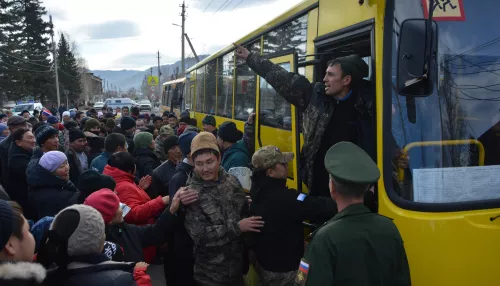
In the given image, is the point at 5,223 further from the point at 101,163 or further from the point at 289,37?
the point at 289,37

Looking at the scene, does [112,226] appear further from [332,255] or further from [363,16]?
[363,16]

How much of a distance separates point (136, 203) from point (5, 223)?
6.86 feet

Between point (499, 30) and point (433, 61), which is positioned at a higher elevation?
point (499, 30)

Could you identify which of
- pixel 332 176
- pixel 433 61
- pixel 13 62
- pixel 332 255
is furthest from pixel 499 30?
pixel 13 62

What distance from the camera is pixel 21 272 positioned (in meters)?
1.61

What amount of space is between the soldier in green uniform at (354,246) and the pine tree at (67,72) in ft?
Result: 197

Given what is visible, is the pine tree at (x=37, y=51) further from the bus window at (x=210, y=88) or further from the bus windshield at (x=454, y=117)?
the bus windshield at (x=454, y=117)

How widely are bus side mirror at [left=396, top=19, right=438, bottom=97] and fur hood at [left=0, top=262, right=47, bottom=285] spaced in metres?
2.19

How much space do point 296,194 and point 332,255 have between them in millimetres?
1137

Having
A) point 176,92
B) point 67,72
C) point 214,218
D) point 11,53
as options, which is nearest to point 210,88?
point 214,218

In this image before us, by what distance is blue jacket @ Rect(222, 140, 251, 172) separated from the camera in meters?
4.56

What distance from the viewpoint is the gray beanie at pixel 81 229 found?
6.65 ft

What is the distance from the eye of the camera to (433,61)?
7.85 ft

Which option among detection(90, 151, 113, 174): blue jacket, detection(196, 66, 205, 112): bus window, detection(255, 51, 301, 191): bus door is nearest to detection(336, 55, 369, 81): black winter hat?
detection(255, 51, 301, 191): bus door
